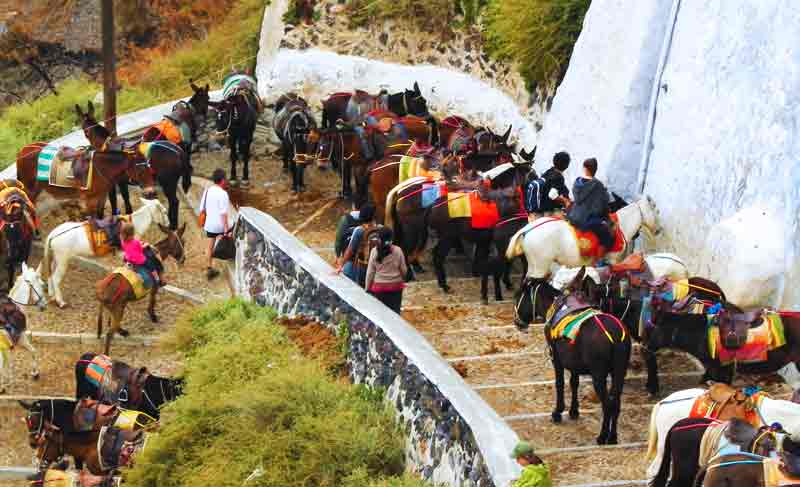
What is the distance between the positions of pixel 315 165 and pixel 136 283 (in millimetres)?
6360

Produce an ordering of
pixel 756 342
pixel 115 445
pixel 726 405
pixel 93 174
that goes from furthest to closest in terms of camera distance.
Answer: pixel 93 174 < pixel 115 445 < pixel 756 342 < pixel 726 405

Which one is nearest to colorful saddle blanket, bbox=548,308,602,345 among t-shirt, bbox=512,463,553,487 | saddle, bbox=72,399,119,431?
t-shirt, bbox=512,463,553,487

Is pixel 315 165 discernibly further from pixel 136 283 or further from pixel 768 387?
pixel 768 387

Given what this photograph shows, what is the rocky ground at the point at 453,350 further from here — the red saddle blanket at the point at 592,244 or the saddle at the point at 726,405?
the saddle at the point at 726,405

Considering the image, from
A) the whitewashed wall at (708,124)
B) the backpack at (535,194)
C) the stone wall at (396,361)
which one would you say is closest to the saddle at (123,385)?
the stone wall at (396,361)

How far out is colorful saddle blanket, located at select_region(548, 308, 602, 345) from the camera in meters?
12.4

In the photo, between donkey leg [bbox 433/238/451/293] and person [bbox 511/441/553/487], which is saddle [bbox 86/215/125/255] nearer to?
donkey leg [bbox 433/238/451/293]

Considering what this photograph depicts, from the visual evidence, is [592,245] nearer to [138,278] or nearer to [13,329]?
[138,278]

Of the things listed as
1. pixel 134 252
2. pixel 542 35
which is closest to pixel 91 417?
pixel 134 252

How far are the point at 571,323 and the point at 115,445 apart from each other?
17.0 feet

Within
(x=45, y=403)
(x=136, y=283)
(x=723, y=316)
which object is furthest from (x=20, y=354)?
(x=723, y=316)

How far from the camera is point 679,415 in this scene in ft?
Result: 35.6

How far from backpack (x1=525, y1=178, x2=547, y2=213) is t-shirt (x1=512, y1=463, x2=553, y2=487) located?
271 inches

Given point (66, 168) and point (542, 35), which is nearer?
point (66, 168)
